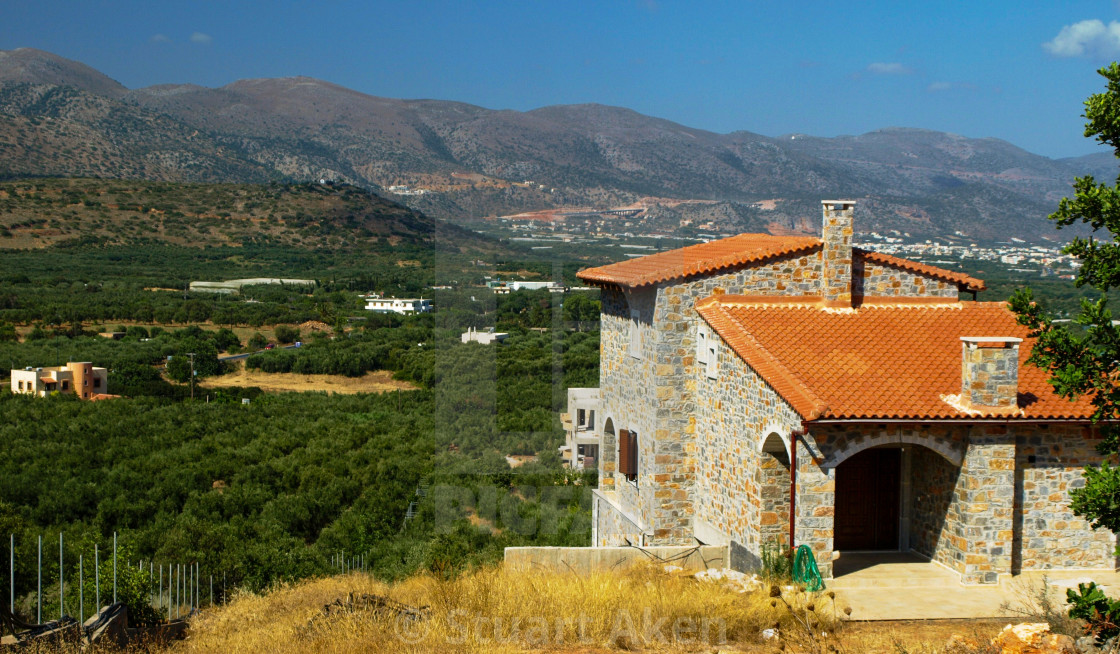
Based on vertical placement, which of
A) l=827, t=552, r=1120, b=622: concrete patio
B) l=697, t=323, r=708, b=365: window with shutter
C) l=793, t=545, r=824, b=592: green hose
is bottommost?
l=827, t=552, r=1120, b=622: concrete patio

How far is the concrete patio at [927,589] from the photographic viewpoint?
1016 centimetres

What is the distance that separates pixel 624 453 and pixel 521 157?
43538 mm

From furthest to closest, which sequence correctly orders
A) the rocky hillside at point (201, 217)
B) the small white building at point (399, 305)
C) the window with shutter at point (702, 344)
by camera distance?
1. the rocky hillside at point (201, 217)
2. the small white building at point (399, 305)
3. the window with shutter at point (702, 344)

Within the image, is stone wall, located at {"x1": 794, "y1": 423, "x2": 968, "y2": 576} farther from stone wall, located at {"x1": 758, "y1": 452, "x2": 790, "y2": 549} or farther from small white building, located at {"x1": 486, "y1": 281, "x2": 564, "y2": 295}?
small white building, located at {"x1": 486, "y1": 281, "x2": 564, "y2": 295}

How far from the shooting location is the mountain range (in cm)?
4034

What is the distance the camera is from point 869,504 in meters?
13.0

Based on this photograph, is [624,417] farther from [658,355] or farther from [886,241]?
[886,241]

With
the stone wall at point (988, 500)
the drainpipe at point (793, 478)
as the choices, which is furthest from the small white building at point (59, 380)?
the stone wall at point (988, 500)

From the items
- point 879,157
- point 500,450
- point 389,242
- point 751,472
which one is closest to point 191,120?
point 389,242

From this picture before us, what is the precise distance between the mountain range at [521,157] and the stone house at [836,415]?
7.53 metres

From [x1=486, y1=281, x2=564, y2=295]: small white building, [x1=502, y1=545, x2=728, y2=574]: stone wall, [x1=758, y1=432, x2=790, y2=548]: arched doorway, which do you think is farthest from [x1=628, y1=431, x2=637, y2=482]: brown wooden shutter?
[x1=486, y1=281, x2=564, y2=295]: small white building

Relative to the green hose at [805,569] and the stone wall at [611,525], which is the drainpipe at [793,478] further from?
the stone wall at [611,525]

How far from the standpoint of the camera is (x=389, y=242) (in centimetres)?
6656

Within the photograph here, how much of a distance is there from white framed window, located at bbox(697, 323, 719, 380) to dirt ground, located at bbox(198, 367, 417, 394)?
29.3m
